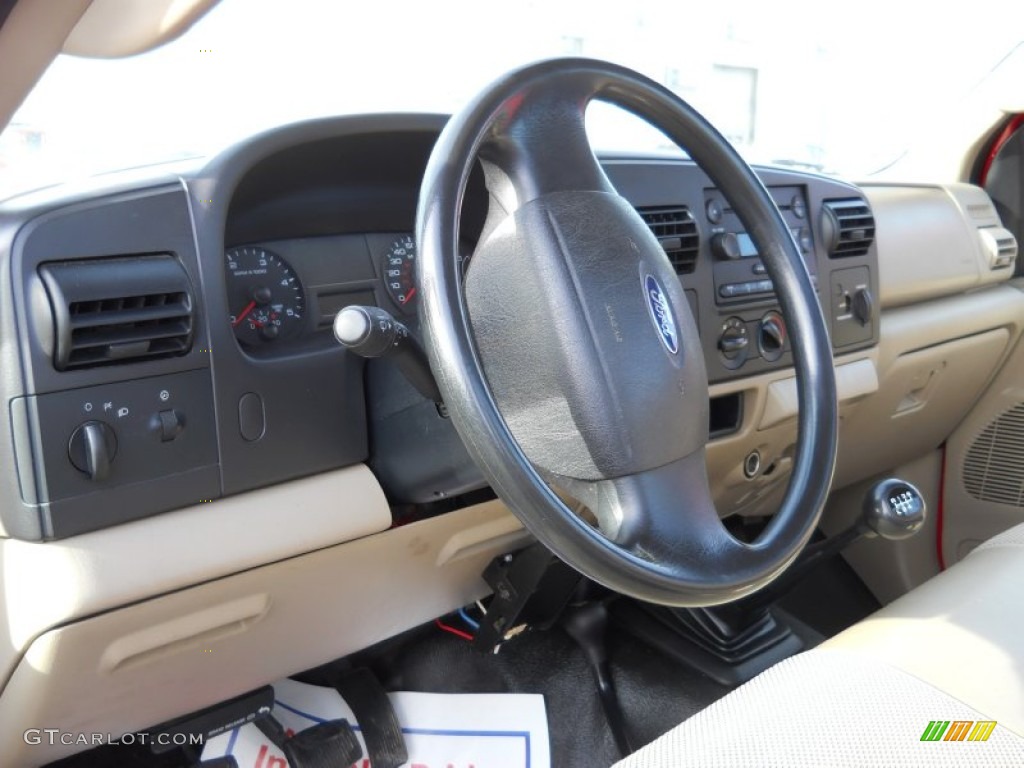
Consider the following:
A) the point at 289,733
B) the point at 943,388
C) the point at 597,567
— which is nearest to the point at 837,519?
the point at 943,388

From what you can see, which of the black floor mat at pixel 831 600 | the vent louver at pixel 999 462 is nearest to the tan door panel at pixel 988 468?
the vent louver at pixel 999 462

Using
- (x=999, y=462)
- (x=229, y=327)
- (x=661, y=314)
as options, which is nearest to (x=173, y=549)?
(x=229, y=327)

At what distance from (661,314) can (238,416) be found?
1.59 feet

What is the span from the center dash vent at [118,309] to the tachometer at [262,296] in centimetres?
9

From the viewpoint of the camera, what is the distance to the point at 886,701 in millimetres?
973

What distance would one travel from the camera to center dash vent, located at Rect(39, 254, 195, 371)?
0.96 metres

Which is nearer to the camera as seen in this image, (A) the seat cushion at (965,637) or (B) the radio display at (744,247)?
(A) the seat cushion at (965,637)

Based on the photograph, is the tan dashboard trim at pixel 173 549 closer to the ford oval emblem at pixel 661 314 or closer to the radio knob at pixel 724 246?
the ford oval emblem at pixel 661 314

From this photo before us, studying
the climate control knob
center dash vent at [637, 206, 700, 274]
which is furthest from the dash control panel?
Answer: the climate control knob

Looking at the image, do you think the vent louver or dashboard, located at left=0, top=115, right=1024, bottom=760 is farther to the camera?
the vent louver

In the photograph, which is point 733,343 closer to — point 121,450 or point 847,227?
point 847,227

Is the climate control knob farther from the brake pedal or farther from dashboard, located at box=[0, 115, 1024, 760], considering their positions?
the brake pedal

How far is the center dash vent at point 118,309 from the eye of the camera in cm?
96

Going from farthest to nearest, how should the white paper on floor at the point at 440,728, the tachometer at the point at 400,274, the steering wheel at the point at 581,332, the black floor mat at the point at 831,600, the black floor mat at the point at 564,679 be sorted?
the black floor mat at the point at 831,600, the black floor mat at the point at 564,679, the white paper on floor at the point at 440,728, the tachometer at the point at 400,274, the steering wheel at the point at 581,332
